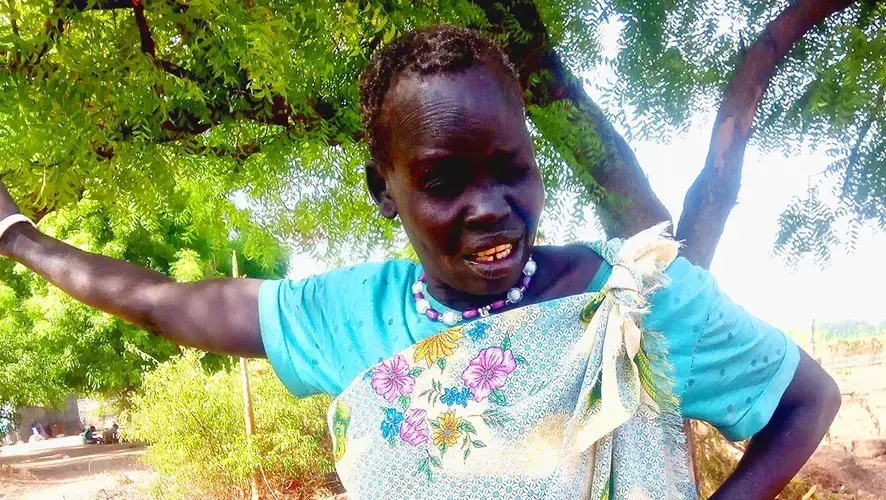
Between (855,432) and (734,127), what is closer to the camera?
(734,127)

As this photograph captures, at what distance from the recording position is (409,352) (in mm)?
982

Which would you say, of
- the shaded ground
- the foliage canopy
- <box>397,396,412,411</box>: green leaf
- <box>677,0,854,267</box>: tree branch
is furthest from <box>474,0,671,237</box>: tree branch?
the shaded ground

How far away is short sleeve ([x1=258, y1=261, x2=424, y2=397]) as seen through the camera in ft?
3.47

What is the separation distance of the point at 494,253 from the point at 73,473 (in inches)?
584

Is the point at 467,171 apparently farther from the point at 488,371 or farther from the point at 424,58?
the point at 488,371

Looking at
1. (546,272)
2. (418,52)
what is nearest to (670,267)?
(546,272)

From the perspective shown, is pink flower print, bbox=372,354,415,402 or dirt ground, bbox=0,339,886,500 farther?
dirt ground, bbox=0,339,886,500

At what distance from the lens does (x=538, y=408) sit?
3.01 ft

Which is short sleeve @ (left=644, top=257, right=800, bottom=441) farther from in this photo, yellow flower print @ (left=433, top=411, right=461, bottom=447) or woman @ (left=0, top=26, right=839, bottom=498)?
yellow flower print @ (left=433, top=411, right=461, bottom=447)

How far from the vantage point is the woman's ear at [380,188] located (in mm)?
1041

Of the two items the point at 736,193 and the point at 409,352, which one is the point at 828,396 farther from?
the point at 736,193

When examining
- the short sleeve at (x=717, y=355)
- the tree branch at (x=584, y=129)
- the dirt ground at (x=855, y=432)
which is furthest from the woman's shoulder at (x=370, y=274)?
the dirt ground at (x=855, y=432)

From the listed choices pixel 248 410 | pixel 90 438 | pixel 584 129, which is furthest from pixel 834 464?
pixel 90 438

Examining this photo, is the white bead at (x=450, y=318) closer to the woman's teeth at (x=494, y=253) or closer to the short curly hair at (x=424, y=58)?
the woman's teeth at (x=494, y=253)
